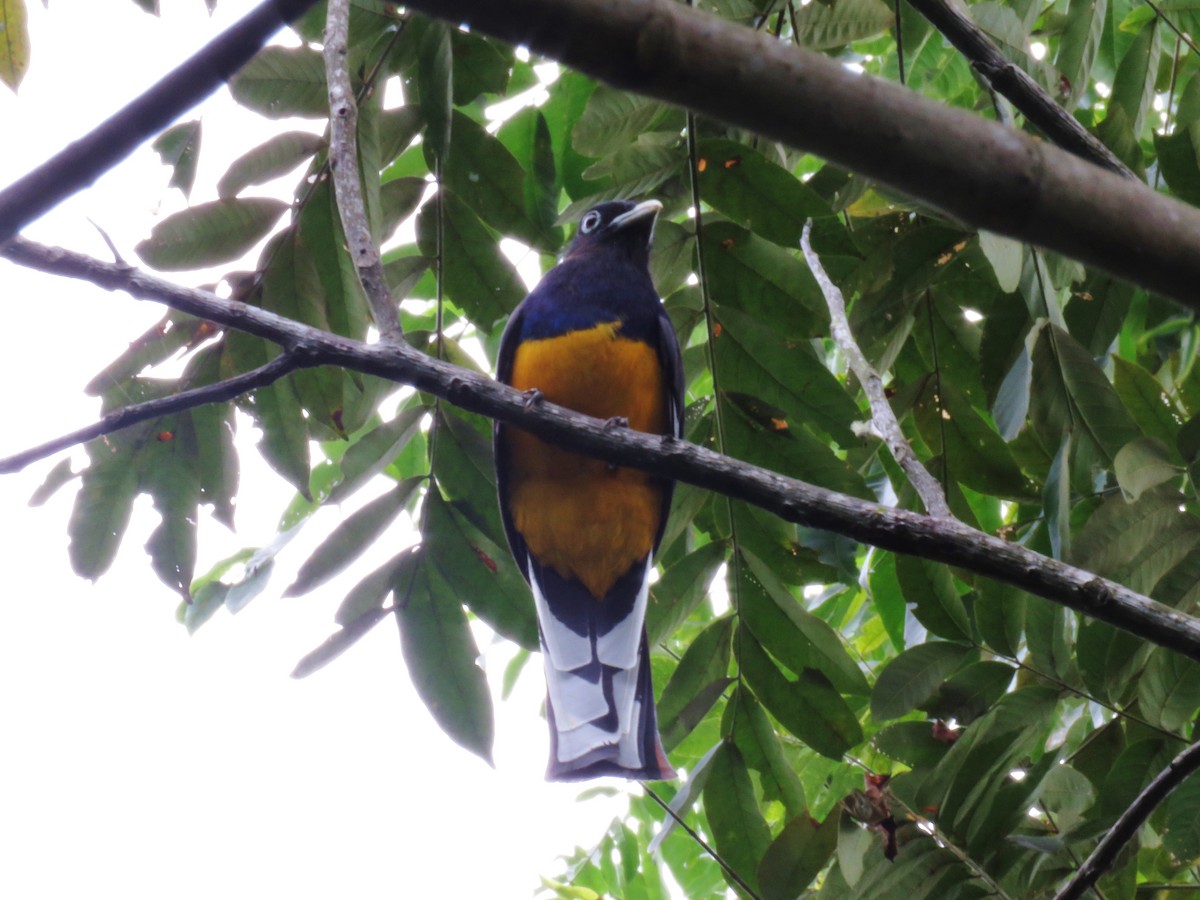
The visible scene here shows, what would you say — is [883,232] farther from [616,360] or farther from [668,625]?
[668,625]

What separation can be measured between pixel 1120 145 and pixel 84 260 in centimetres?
232

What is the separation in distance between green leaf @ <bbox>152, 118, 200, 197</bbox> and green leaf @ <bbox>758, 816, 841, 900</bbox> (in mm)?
2317

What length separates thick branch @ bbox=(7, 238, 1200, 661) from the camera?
185 centimetres

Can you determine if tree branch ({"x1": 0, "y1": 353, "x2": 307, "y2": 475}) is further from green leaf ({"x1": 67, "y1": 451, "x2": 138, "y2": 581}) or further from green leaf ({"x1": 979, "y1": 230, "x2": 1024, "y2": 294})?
green leaf ({"x1": 979, "y1": 230, "x2": 1024, "y2": 294})

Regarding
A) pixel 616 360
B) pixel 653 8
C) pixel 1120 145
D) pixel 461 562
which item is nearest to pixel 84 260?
pixel 461 562

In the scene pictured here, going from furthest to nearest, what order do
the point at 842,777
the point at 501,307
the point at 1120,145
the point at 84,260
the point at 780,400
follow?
the point at 842,777, the point at 501,307, the point at 780,400, the point at 1120,145, the point at 84,260

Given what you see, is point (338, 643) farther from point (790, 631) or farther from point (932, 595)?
point (932, 595)

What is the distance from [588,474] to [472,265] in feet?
2.87

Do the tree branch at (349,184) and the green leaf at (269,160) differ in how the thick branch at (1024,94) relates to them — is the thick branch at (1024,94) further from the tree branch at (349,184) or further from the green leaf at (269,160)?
the green leaf at (269,160)

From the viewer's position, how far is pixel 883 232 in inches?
132

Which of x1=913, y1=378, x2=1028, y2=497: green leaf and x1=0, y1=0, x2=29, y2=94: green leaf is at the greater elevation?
x1=0, y1=0, x2=29, y2=94: green leaf

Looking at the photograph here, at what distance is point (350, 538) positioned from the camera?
3070 mm

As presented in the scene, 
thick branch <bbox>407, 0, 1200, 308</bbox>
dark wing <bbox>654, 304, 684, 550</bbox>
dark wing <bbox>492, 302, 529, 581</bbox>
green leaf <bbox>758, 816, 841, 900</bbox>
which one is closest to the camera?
thick branch <bbox>407, 0, 1200, 308</bbox>

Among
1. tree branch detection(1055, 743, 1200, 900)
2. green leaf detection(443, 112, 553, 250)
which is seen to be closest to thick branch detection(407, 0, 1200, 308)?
tree branch detection(1055, 743, 1200, 900)
